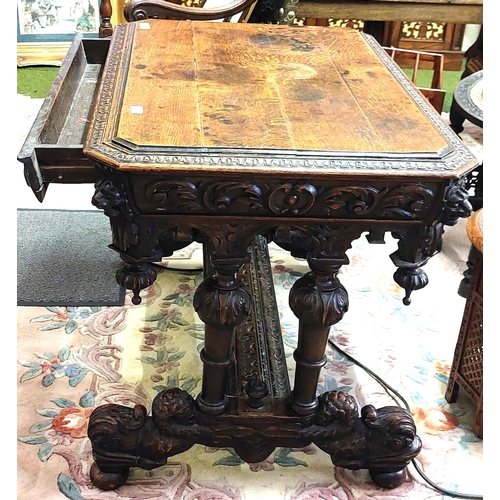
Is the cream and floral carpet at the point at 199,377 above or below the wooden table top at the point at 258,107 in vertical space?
below

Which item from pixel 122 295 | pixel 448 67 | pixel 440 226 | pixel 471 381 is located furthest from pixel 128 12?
pixel 448 67

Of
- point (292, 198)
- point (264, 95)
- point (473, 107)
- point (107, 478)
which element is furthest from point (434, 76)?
point (107, 478)

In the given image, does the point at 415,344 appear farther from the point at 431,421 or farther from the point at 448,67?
the point at 448,67

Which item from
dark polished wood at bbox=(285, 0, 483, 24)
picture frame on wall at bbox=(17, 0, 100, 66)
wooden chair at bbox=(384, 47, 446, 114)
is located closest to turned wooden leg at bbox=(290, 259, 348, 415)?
wooden chair at bbox=(384, 47, 446, 114)

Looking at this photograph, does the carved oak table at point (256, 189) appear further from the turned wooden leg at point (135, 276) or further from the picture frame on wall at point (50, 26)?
the picture frame on wall at point (50, 26)

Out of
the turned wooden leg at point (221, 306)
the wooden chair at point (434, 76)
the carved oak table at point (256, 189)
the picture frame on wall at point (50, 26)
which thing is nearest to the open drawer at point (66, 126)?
the carved oak table at point (256, 189)

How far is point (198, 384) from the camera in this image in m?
1.46

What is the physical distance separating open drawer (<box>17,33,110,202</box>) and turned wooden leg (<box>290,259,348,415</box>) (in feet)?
1.33

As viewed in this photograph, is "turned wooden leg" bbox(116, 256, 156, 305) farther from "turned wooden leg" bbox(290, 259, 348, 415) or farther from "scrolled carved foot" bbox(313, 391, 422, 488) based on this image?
"scrolled carved foot" bbox(313, 391, 422, 488)

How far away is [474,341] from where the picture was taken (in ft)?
4.48

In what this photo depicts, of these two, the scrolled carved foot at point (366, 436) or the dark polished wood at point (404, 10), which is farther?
the dark polished wood at point (404, 10)

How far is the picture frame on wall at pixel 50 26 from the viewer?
336 centimetres

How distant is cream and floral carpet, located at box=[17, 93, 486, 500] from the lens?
124 cm

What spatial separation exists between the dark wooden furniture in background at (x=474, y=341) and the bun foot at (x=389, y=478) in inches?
9.4
